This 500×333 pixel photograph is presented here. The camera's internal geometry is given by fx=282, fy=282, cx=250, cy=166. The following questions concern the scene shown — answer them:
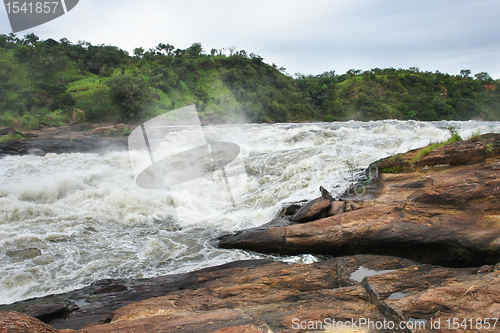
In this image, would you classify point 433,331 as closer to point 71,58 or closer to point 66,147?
point 66,147

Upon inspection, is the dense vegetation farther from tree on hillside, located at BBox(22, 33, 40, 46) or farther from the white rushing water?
the white rushing water

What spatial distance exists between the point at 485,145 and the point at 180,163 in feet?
28.7

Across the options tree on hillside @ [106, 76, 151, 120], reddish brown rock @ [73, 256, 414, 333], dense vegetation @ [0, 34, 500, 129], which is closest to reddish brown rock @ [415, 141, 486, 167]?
reddish brown rock @ [73, 256, 414, 333]

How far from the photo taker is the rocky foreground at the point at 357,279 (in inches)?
85.2

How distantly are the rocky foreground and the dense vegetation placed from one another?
19.3 m

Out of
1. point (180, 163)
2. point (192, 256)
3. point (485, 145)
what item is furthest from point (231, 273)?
point (180, 163)

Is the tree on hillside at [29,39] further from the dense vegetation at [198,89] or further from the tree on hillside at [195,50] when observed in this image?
the tree on hillside at [195,50]

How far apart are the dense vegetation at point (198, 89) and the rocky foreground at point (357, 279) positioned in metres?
19.3

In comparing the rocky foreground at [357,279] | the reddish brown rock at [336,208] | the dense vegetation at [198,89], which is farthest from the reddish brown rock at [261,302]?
the dense vegetation at [198,89]

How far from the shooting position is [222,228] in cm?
640

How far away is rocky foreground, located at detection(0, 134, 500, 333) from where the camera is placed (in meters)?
2.16

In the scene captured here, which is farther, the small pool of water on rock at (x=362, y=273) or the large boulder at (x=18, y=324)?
the small pool of water on rock at (x=362, y=273)

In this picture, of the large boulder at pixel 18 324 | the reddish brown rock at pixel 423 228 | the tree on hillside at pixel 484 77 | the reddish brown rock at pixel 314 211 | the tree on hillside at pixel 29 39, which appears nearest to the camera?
the large boulder at pixel 18 324

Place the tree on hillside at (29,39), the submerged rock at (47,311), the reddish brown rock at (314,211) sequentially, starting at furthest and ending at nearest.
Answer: the tree on hillside at (29,39) → the reddish brown rock at (314,211) → the submerged rock at (47,311)
